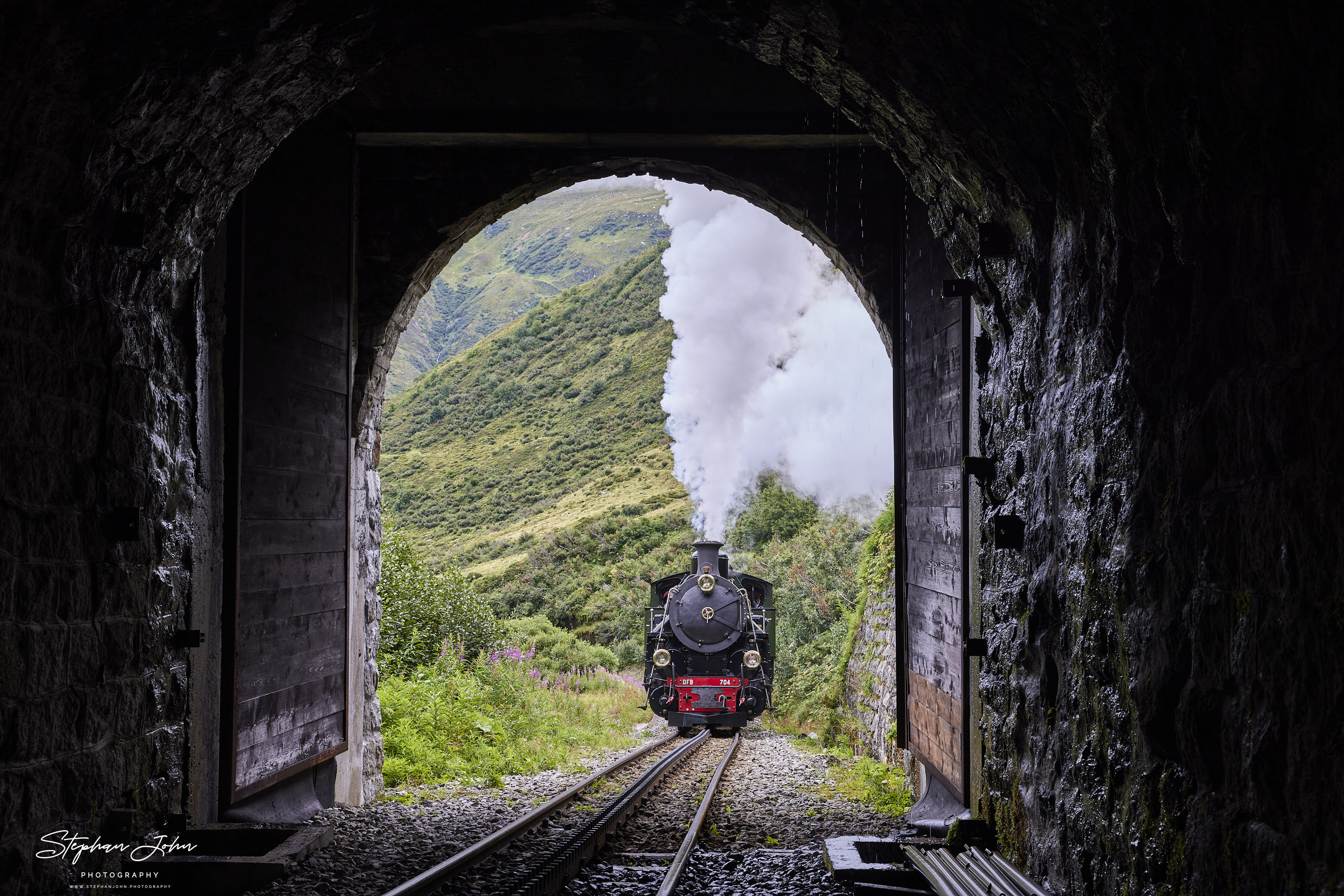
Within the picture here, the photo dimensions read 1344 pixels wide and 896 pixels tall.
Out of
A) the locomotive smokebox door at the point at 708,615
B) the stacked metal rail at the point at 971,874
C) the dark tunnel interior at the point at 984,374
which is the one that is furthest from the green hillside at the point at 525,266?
the stacked metal rail at the point at 971,874

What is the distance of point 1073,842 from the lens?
12.1 ft

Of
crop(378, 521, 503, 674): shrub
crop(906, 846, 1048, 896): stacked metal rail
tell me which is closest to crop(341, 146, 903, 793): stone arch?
crop(378, 521, 503, 674): shrub

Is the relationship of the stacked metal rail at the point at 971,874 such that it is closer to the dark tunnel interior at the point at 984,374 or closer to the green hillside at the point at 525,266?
the dark tunnel interior at the point at 984,374

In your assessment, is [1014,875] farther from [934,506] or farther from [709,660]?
[709,660]

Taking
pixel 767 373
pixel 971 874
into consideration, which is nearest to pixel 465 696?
pixel 971 874

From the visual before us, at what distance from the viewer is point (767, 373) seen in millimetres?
36438

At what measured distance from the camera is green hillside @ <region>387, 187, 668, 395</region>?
88.1 meters

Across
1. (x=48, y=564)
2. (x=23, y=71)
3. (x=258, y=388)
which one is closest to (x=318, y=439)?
(x=258, y=388)

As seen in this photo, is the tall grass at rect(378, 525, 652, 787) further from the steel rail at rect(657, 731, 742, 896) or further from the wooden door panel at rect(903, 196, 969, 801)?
the wooden door panel at rect(903, 196, 969, 801)

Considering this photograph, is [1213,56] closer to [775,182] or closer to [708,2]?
[708,2]

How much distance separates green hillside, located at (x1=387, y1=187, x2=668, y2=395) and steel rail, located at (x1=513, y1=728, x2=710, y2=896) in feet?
243

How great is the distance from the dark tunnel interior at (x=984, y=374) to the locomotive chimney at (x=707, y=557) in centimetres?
862

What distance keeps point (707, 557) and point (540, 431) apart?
122ft

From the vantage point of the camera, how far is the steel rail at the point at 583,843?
497 cm
